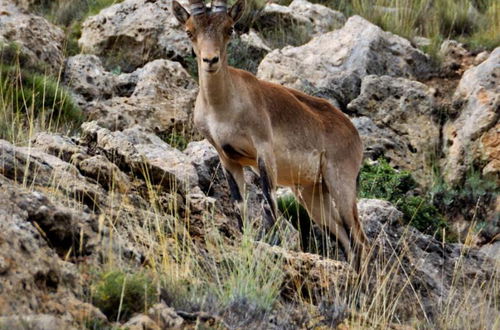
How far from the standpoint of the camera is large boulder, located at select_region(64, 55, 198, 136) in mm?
12516

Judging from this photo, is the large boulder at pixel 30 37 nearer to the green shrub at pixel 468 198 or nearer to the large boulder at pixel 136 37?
the large boulder at pixel 136 37

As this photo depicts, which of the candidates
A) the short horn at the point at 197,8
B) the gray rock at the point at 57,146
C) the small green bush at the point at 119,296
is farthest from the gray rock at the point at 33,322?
the short horn at the point at 197,8

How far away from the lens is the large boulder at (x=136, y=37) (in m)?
15.1

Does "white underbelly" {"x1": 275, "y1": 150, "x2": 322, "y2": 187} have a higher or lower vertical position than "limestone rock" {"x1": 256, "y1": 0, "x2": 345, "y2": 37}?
lower

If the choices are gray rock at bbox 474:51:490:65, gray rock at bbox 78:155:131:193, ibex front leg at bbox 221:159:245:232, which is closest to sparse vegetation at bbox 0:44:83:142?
ibex front leg at bbox 221:159:245:232

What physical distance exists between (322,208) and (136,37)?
19.4 ft

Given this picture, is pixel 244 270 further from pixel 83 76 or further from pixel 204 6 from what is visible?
pixel 83 76

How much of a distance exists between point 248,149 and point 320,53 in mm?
5802

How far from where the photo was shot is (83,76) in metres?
13.3

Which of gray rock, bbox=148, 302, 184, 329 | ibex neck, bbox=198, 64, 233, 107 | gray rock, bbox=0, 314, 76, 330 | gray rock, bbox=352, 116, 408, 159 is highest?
ibex neck, bbox=198, 64, 233, 107

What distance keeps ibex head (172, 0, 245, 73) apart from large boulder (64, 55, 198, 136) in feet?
10.5

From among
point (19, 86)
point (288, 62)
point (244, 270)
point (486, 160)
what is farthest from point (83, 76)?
point (244, 270)

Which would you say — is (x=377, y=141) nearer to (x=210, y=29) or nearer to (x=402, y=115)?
(x=402, y=115)

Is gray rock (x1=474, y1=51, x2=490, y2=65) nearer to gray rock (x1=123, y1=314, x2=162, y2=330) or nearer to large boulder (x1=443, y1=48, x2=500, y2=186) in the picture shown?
large boulder (x1=443, y1=48, x2=500, y2=186)
